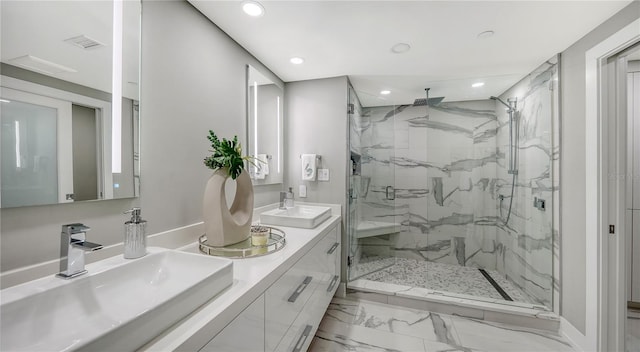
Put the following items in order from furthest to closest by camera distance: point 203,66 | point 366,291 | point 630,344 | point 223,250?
point 366,291 → point 630,344 → point 203,66 → point 223,250

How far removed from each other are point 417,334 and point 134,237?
78.9 inches

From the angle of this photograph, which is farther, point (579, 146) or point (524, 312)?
point (524, 312)

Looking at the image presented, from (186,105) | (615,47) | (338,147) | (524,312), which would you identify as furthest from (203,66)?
(524,312)

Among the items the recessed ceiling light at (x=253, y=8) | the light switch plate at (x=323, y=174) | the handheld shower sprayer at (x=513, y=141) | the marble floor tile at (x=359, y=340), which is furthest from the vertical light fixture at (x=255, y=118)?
the handheld shower sprayer at (x=513, y=141)

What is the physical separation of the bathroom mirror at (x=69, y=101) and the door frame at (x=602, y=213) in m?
2.63

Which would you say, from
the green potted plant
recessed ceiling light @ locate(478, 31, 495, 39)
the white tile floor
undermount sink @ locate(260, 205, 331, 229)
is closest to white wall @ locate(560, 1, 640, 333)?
the white tile floor

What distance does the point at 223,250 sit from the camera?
1115 millimetres

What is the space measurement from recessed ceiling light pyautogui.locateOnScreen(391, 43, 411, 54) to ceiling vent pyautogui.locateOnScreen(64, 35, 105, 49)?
5.57 feet

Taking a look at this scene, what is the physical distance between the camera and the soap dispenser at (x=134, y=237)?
91 cm

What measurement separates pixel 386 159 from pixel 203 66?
6.89 ft

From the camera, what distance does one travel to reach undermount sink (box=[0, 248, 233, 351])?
53cm

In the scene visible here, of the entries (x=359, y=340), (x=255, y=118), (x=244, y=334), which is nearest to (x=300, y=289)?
(x=244, y=334)

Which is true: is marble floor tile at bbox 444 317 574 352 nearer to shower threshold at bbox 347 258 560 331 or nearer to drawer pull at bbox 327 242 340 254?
shower threshold at bbox 347 258 560 331

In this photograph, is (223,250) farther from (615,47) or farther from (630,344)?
(630,344)
